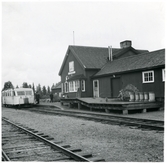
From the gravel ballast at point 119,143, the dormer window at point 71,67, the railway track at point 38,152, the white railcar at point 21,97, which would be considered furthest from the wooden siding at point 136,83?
the railway track at point 38,152

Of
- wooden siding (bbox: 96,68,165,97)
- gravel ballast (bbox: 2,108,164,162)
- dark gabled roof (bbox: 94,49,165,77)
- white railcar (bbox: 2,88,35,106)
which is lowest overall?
gravel ballast (bbox: 2,108,164,162)

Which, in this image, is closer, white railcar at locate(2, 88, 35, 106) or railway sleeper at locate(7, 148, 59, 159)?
railway sleeper at locate(7, 148, 59, 159)

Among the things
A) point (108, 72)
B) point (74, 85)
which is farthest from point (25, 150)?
point (74, 85)

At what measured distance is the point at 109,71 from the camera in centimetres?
2392

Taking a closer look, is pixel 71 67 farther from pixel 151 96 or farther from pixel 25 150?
pixel 25 150

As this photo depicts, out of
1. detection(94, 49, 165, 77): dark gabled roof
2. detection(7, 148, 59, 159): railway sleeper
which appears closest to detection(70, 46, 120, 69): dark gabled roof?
detection(94, 49, 165, 77): dark gabled roof

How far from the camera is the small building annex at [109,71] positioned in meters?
18.5

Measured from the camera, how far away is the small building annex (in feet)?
60.6

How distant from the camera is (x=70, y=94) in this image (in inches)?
1169

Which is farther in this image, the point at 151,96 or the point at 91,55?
the point at 91,55

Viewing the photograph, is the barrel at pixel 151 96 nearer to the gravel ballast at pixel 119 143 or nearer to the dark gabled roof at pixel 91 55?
the gravel ballast at pixel 119 143

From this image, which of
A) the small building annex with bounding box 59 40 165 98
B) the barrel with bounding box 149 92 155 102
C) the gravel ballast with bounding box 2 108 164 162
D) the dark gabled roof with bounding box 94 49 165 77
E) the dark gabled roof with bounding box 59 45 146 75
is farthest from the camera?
the dark gabled roof with bounding box 59 45 146 75

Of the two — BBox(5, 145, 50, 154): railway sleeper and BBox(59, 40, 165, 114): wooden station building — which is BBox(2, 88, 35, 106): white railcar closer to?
BBox(59, 40, 165, 114): wooden station building

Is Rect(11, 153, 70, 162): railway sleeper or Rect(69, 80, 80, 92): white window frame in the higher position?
Rect(69, 80, 80, 92): white window frame
